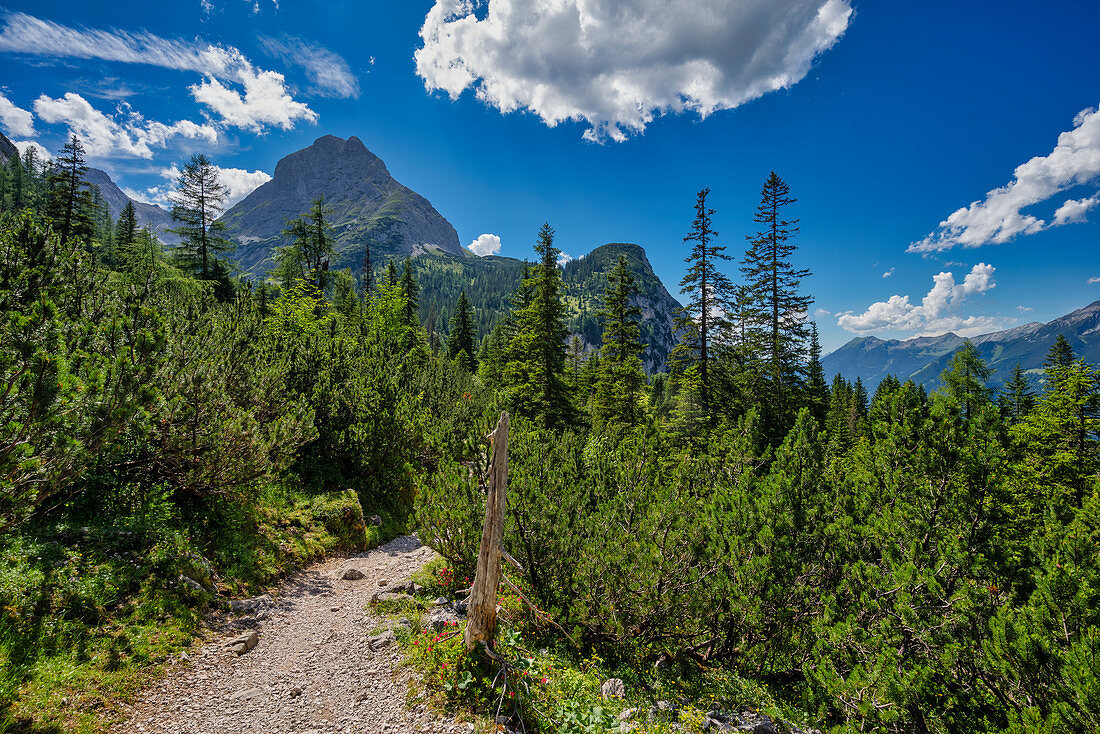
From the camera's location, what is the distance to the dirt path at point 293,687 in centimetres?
490

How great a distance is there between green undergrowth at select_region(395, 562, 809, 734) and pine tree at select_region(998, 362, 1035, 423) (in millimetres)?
32236

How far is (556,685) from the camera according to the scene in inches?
242

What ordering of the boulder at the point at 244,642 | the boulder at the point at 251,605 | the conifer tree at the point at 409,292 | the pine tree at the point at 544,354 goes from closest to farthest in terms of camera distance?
the boulder at the point at 244,642
the boulder at the point at 251,605
the pine tree at the point at 544,354
the conifer tree at the point at 409,292

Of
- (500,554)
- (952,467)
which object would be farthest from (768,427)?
(500,554)

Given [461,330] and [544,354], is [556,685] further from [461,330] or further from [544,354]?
[461,330]

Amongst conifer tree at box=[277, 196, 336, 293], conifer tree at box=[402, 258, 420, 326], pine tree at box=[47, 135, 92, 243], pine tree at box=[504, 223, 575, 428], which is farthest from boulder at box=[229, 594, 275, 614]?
pine tree at box=[47, 135, 92, 243]

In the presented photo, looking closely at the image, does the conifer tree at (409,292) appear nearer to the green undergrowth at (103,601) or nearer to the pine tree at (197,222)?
the pine tree at (197,222)

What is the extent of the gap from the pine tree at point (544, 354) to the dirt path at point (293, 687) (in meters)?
13.9

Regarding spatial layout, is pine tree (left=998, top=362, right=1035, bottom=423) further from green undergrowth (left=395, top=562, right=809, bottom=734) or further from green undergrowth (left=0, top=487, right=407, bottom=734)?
green undergrowth (left=0, top=487, right=407, bottom=734)

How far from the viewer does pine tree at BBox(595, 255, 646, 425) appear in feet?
70.9

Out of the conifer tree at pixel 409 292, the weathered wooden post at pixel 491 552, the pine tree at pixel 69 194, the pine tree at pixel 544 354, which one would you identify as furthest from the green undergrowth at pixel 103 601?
the pine tree at pixel 69 194

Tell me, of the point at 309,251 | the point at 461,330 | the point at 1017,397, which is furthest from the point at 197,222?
the point at 1017,397

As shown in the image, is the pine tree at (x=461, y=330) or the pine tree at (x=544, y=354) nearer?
the pine tree at (x=544, y=354)

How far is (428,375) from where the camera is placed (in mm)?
19969
